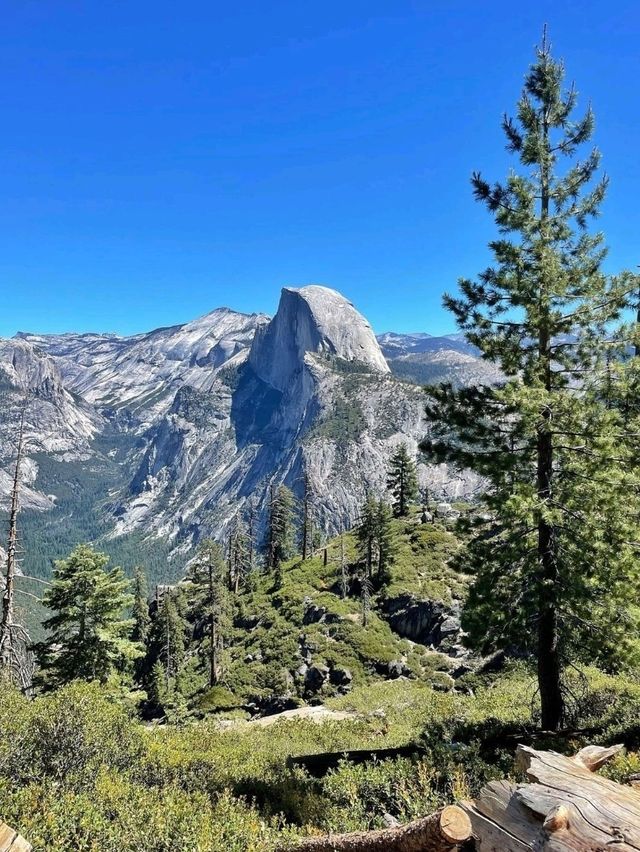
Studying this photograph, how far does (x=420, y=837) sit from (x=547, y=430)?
317 inches

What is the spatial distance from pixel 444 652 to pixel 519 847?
46.9 metres

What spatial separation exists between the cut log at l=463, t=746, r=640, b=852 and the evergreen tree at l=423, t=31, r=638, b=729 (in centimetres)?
590

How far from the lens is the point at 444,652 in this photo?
46.2m

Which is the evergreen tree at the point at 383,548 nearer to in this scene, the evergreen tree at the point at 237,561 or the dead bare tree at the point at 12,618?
the evergreen tree at the point at 237,561

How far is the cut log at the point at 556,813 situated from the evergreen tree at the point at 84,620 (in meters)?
22.5

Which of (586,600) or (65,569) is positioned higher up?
(586,600)

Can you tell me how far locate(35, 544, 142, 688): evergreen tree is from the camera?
2322 centimetres

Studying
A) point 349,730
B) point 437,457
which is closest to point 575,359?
point 437,457

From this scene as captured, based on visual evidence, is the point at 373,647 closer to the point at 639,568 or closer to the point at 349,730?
the point at 349,730

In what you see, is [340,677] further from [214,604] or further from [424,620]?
[214,604]

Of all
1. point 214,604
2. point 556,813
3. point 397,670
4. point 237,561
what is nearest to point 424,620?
point 397,670

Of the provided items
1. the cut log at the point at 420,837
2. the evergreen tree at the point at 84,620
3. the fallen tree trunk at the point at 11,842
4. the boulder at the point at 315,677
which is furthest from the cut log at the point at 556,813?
the boulder at the point at 315,677

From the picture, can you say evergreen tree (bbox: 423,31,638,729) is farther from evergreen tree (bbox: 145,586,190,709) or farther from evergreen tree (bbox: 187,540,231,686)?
evergreen tree (bbox: 145,586,190,709)

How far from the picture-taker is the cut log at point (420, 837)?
4.29 meters
